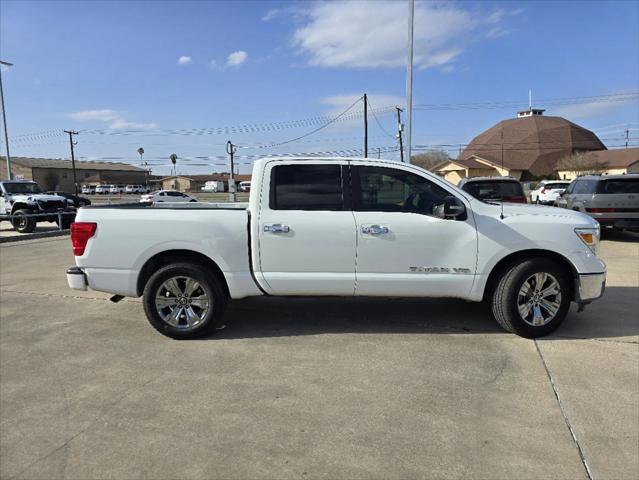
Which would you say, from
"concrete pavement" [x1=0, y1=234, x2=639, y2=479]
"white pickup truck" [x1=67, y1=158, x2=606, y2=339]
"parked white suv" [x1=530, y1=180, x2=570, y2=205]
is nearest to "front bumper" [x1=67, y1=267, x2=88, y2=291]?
"white pickup truck" [x1=67, y1=158, x2=606, y2=339]

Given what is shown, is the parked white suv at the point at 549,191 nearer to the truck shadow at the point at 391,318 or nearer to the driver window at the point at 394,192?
the truck shadow at the point at 391,318

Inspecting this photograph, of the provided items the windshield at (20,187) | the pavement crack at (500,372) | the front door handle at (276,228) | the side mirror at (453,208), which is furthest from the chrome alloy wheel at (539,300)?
the windshield at (20,187)

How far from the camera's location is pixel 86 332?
5.30 metres

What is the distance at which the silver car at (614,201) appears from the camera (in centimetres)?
1217

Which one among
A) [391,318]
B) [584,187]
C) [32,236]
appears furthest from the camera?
[32,236]

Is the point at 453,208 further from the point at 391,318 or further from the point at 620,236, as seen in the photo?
the point at 620,236

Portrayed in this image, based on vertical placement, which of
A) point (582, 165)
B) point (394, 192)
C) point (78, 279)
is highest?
point (582, 165)

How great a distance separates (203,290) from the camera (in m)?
5.01

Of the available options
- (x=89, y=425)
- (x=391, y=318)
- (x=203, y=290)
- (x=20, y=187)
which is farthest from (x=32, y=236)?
(x=89, y=425)

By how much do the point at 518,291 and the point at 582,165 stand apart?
266 ft

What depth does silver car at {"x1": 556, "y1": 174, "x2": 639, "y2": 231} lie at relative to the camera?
479 inches

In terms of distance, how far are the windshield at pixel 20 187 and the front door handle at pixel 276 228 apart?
17152 millimetres

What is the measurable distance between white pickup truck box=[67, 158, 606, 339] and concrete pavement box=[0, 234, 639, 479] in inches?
18.7

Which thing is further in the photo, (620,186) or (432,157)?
(432,157)
